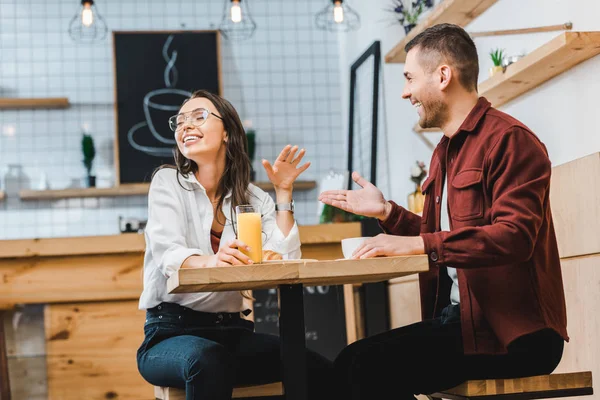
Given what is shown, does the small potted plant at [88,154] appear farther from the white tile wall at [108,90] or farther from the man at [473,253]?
the man at [473,253]

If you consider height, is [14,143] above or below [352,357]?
above

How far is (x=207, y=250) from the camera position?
89.7 inches

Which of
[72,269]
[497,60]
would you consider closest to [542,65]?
[497,60]

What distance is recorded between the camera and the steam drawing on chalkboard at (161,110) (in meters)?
5.39

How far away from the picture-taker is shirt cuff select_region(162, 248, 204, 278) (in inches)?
78.4

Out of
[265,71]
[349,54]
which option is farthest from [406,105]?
[265,71]

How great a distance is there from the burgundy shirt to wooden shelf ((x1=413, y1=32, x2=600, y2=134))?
66 centimetres

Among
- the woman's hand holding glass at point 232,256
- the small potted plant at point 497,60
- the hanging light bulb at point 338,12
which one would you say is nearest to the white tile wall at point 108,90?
the hanging light bulb at point 338,12

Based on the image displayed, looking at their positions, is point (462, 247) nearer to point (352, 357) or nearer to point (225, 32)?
point (352, 357)

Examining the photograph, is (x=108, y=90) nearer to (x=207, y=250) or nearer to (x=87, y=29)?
(x=87, y=29)

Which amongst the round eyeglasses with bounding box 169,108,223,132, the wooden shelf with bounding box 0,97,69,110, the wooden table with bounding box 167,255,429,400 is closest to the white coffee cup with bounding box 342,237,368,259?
the wooden table with bounding box 167,255,429,400

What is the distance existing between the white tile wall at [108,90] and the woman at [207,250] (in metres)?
3.14

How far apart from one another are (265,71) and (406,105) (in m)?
1.59

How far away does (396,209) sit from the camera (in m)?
2.18
